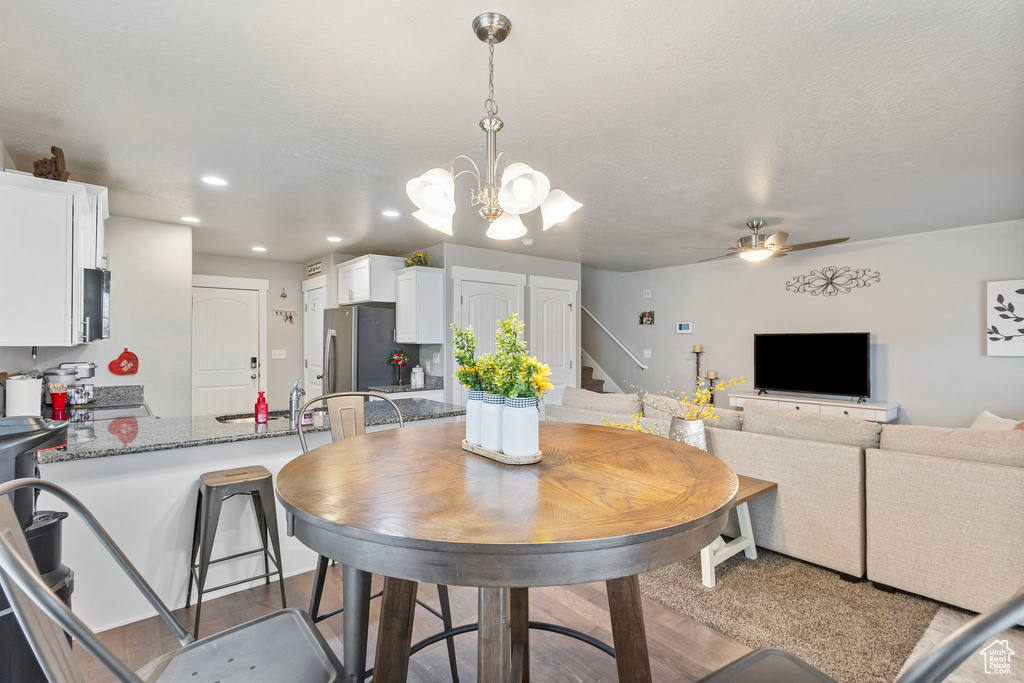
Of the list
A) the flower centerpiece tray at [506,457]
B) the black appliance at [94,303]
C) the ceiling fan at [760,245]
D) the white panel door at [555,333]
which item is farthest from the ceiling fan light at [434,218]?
the white panel door at [555,333]

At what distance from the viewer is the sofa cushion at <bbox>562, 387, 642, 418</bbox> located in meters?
3.37

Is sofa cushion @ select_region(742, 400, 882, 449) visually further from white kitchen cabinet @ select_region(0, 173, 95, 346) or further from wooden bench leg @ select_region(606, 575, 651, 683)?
white kitchen cabinet @ select_region(0, 173, 95, 346)

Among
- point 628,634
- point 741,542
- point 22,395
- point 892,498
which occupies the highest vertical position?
point 22,395

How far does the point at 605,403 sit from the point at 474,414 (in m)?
2.24

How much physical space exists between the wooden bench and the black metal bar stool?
6.66ft

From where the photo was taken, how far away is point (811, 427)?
2.67 metres

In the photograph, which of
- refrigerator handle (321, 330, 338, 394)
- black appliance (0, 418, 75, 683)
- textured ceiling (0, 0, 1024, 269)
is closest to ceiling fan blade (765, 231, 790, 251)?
textured ceiling (0, 0, 1024, 269)

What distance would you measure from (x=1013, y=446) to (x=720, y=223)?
2.57 m

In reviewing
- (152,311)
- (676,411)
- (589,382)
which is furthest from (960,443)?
(152,311)

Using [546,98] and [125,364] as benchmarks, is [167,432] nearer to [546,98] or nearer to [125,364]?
[125,364]

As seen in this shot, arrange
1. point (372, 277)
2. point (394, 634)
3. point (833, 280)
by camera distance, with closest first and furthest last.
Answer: point (394, 634), point (372, 277), point (833, 280)

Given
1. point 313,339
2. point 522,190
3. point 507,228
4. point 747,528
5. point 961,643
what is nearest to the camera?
point 961,643

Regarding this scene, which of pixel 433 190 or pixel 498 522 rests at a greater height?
pixel 433 190

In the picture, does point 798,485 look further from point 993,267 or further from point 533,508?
point 993,267
